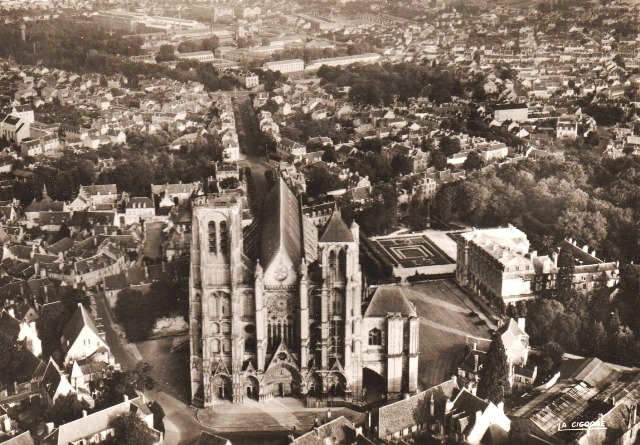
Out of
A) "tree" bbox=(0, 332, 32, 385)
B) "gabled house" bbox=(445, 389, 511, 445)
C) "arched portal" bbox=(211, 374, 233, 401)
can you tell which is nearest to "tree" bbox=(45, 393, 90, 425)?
"tree" bbox=(0, 332, 32, 385)

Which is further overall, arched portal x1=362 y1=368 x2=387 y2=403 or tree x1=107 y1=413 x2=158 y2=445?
arched portal x1=362 y1=368 x2=387 y2=403

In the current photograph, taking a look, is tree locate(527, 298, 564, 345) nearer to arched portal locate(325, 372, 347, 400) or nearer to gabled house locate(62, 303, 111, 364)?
arched portal locate(325, 372, 347, 400)

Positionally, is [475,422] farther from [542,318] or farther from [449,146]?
[449,146]

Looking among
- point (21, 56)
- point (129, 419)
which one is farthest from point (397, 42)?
point (129, 419)

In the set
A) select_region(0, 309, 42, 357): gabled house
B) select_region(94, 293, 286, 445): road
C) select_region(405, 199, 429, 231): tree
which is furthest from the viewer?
select_region(405, 199, 429, 231): tree

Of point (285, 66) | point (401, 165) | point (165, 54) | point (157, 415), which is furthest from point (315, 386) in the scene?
point (285, 66)

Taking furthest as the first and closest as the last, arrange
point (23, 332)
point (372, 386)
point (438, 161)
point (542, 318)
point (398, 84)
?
point (398, 84)
point (438, 161)
point (542, 318)
point (23, 332)
point (372, 386)

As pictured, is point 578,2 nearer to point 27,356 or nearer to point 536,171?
point 536,171
